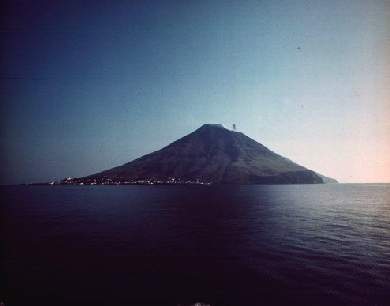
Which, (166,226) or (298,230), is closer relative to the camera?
(298,230)

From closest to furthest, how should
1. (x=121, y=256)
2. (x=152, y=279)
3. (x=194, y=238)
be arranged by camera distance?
(x=152, y=279) → (x=121, y=256) → (x=194, y=238)

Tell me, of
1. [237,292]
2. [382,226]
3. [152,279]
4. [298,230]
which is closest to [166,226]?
[298,230]

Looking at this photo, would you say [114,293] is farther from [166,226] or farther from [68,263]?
[166,226]

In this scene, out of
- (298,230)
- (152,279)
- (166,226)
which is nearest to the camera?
(152,279)

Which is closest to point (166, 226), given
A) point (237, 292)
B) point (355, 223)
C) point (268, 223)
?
point (268, 223)

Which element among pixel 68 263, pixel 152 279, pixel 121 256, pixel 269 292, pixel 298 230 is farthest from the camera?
pixel 298 230

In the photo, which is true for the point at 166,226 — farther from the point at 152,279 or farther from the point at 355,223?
the point at 355,223

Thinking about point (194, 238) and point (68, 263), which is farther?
point (194, 238)

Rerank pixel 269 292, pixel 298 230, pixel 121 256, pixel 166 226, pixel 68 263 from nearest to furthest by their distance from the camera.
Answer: pixel 269 292 → pixel 68 263 → pixel 121 256 → pixel 298 230 → pixel 166 226

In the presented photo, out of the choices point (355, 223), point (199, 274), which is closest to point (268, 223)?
point (355, 223)
